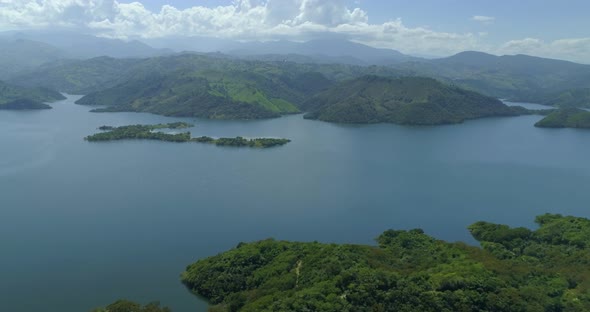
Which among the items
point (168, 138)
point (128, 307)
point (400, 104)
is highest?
point (400, 104)

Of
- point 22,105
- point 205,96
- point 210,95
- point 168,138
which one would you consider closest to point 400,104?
point 210,95

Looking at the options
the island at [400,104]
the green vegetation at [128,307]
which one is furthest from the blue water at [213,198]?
the island at [400,104]

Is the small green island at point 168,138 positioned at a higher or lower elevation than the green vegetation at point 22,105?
lower


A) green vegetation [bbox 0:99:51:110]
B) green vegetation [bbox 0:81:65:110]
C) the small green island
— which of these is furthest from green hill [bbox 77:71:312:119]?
the small green island

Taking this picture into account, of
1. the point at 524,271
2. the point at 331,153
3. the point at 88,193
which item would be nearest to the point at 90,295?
the point at 88,193

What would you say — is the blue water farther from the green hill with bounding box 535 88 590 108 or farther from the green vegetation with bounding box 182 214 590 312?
the green hill with bounding box 535 88 590 108

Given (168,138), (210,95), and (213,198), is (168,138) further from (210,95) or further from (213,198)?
(210,95)

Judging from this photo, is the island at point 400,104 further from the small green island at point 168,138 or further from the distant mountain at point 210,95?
the small green island at point 168,138
